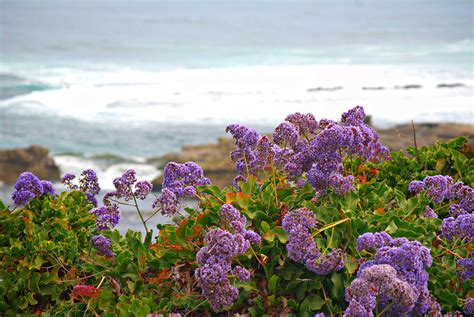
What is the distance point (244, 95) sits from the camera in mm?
28359

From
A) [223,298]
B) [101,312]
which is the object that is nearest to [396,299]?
[223,298]

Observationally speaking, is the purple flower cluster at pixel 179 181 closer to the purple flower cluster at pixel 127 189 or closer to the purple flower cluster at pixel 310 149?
the purple flower cluster at pixel 127 189

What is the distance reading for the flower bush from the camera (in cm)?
251

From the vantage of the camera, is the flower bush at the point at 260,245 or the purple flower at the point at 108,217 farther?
the purple flower at the point at 108,217

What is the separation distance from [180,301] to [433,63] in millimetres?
37945

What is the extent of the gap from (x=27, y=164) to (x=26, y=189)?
11.1 meters

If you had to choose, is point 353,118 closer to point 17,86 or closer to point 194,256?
point 194,256

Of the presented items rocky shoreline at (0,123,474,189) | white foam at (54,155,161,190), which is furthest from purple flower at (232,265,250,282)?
white foam at (54,155,161,190)

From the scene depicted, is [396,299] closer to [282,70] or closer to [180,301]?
[180,301]

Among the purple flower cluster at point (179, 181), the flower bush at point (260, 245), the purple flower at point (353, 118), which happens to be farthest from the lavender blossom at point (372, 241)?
the purple flower cluster at point (179, 181)

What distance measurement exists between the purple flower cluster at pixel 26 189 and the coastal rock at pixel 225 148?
795cm

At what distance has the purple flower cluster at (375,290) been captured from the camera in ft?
7.30

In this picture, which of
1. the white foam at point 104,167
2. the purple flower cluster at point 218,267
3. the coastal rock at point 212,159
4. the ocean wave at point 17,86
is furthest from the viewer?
the ocean wave at point 17,86

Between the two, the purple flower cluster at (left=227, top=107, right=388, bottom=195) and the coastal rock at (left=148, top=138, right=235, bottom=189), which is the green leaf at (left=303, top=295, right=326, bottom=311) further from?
the coastal rock at (left=148, top=138, right=235, bottom=189)
